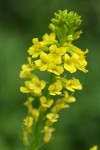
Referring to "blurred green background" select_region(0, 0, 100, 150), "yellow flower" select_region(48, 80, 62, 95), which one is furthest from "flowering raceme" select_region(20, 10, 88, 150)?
"blurred green background" select_region(0, 0, 100, 150)

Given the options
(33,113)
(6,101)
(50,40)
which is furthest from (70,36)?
(6,101)

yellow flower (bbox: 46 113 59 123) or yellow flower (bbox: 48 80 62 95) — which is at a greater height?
yellow flower (bbox: 48 80 62 95)

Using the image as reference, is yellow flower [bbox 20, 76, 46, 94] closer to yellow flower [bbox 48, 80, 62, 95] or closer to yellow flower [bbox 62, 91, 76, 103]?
yellow flower [bbox 48, 80, 62, 95]

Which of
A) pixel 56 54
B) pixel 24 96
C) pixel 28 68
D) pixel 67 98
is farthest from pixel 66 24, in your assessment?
pixel 24 96

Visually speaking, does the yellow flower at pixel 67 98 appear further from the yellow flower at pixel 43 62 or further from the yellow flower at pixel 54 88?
the yellow flower at pixel 43 62

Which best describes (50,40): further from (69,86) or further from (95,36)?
(95,36)

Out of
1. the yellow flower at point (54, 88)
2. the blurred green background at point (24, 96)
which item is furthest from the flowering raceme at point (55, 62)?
the blurred green background at point (24, 96)
